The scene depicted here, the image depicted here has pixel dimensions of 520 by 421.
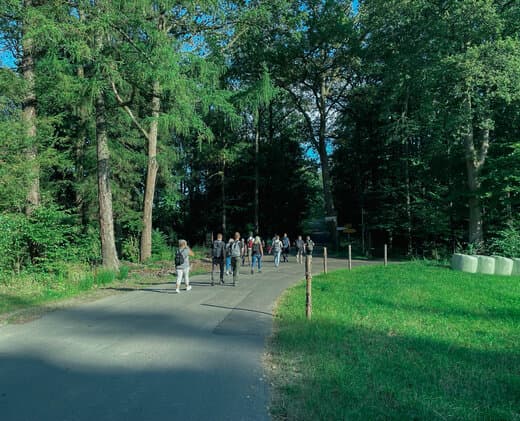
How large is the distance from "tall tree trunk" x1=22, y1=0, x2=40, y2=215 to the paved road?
19.8 feet

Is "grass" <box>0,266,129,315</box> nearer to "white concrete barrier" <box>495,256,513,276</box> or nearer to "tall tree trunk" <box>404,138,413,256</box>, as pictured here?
"white concrete barrier" <box>495,256,513,276</box>

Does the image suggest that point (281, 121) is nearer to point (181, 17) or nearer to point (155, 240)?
point (155, 240)

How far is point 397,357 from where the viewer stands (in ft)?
20.2

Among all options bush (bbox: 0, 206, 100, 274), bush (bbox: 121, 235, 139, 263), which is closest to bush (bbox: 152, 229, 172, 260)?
bush (bbox: 121, 235, 139, 263)

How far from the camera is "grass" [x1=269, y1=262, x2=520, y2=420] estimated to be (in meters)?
4.41

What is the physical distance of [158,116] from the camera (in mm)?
14930

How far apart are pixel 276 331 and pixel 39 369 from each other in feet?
12.7

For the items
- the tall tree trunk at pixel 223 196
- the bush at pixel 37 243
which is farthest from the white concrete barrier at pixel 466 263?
the tall tree trunk at pixel 223 196

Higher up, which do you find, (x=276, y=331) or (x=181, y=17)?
(x=181, y=17)

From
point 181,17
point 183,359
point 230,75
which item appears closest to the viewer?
point 183,359

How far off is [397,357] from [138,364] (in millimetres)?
3653

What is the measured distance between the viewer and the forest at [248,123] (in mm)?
13953

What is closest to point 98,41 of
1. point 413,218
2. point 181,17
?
point 181,17

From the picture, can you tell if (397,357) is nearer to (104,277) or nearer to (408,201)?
(104,277)
